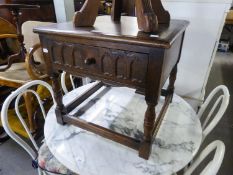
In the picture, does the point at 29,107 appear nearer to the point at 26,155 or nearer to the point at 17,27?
the point at 26,155

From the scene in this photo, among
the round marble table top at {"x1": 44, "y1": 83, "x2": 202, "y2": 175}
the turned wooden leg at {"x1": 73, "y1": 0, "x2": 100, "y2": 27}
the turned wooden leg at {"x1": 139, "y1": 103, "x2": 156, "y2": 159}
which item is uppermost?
the turned wooden leg at {"x1": 73, "y1": 0, "x2": 100, "y2": 27}

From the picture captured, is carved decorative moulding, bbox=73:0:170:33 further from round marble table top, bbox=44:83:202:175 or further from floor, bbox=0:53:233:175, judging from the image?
floor, bbox=0:53:233:175

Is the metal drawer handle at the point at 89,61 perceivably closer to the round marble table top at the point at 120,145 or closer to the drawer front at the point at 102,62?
the drawer front at the point at 102,62

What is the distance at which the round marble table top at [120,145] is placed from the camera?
64cm

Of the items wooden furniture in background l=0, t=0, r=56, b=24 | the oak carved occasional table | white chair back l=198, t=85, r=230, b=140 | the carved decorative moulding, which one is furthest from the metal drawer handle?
wooden furniture in background l=0, t=0, r=56, b=24

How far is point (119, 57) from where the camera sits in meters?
0.56

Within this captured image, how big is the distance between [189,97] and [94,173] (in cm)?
111

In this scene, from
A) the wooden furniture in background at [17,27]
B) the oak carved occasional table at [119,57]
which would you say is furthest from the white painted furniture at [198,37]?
the wooden furniture in background at [17,27]

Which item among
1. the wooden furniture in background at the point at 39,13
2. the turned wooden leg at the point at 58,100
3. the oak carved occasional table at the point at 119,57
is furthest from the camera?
the wooden furniture in background at the point at 39,13

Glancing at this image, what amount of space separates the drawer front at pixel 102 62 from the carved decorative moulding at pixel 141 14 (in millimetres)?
97

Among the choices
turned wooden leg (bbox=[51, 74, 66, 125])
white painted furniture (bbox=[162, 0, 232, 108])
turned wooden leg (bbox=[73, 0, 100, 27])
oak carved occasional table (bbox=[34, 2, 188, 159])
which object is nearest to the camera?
oak carved occasional table (bbox=[34, 2, 188, 159])

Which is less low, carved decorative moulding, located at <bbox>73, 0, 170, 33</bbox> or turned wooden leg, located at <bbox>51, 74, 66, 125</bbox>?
carved decorative moulding, located at <bbox>73, 0, 170, 33</bbox>

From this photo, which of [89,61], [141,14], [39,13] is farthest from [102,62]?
[39,13]

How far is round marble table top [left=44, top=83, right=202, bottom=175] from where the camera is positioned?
641 millimetres
